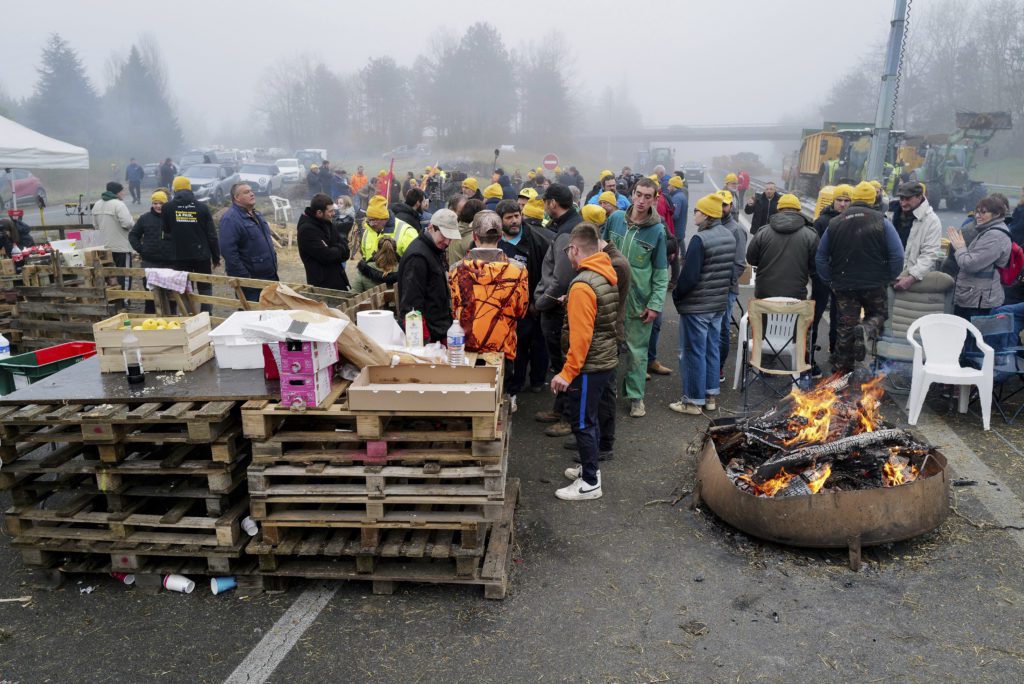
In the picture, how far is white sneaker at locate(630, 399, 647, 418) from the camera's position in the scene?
6.91 m

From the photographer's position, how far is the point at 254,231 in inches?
324

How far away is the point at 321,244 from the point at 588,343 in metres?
4.11

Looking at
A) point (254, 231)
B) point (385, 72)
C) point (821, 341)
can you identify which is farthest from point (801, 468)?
point (385, 72)

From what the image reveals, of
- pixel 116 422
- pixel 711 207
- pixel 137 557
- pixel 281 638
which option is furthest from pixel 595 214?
pixel 137 557

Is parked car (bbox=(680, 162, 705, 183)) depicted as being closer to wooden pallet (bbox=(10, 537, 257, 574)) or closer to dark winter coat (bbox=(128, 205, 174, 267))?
dark winter coat (bbox=(128, 205, 174, 267))

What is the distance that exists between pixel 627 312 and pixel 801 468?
2492mm

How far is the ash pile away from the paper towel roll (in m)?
2.63

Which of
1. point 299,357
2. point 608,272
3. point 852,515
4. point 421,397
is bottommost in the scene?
point 852,515

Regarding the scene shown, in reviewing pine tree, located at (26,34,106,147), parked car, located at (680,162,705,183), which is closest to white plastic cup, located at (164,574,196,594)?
parked car, located at (680,162,705,183)

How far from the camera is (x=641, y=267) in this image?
21.7 feet

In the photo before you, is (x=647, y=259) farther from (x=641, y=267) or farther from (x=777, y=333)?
(x=777, y=333)

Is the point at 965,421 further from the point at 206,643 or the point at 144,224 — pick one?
the point at 144,224

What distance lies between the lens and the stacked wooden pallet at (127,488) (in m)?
3.82

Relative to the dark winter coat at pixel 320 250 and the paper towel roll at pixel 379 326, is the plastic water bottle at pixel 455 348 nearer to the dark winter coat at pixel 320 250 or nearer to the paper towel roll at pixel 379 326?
the paper towel roll at pixel 379 326
